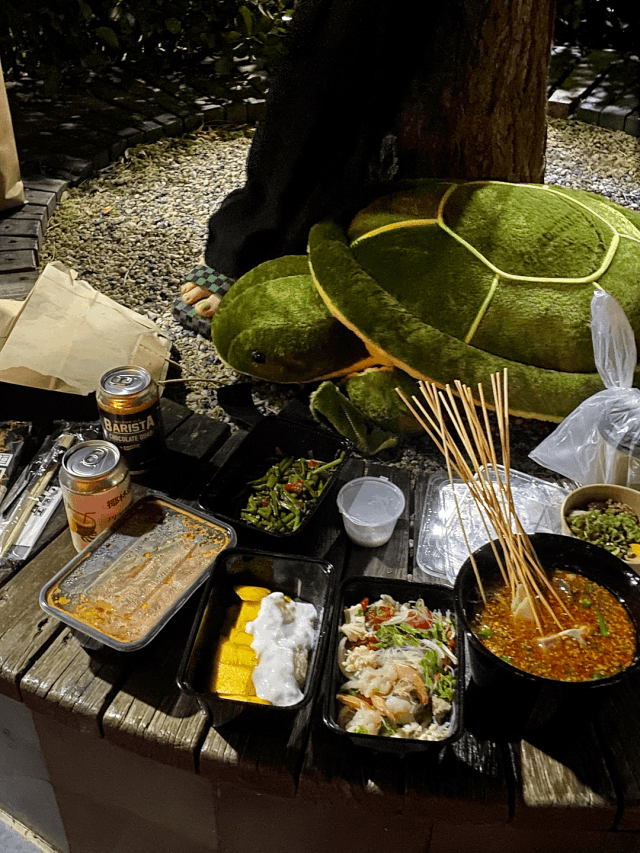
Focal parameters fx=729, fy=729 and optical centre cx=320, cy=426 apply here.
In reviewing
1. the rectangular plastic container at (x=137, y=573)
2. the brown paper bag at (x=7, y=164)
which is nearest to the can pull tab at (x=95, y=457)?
the rectangular plastic container at (x=137, y=573)

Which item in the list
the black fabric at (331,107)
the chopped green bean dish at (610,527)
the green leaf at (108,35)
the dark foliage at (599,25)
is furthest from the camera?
the dark foliage at (599,25)

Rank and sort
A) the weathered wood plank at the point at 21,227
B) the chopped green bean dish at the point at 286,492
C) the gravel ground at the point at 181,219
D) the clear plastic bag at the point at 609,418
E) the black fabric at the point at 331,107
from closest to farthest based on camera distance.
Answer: the chopped green bean dish at the point at 286,492 < the clear plastic bag at the point at 609,418 < the black fabric at the point at 331,107 < the gravel ground at the point at 181,219 < the weathered wood plank at the point at 21,227

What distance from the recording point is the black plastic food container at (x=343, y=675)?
1.32 meters

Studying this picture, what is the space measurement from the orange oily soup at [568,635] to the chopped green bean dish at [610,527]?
0.31 meters

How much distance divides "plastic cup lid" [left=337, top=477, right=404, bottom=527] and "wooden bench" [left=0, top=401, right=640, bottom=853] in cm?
7

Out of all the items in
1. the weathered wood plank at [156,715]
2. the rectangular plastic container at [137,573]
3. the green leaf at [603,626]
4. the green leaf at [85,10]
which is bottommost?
the weathered wood plank at [156,715]

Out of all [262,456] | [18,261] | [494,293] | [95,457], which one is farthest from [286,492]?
[18,261]

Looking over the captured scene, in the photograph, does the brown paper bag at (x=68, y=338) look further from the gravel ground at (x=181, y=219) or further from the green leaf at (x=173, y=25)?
A: the green leaf at (x=173, y=25)

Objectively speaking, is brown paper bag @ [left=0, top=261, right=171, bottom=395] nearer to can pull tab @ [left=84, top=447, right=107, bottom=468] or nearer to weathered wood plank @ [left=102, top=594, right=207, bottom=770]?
can pull tab @ [left=84, top=447, right=107, bottom=468]

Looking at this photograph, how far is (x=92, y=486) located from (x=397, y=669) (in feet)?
2.57

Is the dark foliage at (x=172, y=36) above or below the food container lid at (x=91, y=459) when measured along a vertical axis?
above

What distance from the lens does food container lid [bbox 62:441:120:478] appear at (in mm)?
1647

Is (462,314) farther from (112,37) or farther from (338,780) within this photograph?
(112,37)

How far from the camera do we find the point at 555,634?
1383 millimetres
